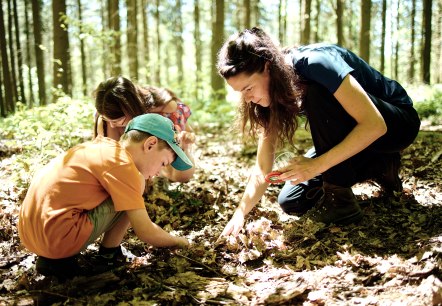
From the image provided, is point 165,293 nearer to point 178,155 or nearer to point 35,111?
point 178,155

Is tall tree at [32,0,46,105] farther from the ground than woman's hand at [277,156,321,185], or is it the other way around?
tall tree at [32,0,46,105]

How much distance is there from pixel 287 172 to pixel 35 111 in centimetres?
396

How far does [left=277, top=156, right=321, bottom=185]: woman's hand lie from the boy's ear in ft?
3.03

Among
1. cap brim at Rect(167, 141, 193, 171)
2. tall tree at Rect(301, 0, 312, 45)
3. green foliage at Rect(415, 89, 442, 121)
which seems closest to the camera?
cap brim at Rect(167, 141, 193, 171)

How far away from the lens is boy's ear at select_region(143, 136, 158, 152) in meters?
2.31

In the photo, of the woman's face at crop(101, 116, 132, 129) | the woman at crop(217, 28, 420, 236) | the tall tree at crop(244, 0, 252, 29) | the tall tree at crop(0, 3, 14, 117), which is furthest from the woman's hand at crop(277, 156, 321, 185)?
the tall tree at crop(244, 0, 252, 29)

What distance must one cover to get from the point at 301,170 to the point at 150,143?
1.05 meters

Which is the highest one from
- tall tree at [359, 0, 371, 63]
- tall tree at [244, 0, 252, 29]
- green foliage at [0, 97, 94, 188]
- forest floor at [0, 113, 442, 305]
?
tall tree at [244, 0, 252, 29]

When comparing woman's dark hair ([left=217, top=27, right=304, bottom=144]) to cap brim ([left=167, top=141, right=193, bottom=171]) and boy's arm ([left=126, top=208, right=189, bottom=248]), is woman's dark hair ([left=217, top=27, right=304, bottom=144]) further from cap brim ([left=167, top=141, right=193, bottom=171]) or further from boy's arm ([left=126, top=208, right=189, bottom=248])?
boy's arm ([left=126, top=208, right=189, bottom=248])

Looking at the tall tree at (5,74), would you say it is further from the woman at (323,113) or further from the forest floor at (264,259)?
the woman at (323,113)

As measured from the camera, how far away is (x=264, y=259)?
2613 mm

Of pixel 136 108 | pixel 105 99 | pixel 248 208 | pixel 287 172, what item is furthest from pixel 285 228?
pixel 105 99

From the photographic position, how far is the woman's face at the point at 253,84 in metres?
2.56

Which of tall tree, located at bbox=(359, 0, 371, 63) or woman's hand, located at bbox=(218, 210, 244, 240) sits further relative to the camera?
tall tree, located at bbox=(359, 0, 371, 63)
